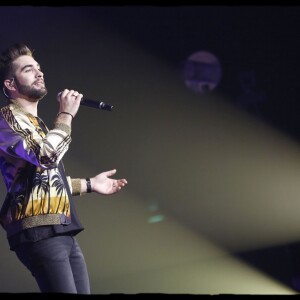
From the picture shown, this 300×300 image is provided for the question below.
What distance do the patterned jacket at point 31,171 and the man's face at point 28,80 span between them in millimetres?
101

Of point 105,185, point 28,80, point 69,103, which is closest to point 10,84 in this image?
point 28,80

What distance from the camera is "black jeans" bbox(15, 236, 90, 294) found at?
5.84 feet

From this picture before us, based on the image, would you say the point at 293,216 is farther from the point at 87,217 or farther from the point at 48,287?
the point at 48,287

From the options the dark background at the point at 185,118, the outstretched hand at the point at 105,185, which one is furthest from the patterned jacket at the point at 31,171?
the dark background at the point at 185,118

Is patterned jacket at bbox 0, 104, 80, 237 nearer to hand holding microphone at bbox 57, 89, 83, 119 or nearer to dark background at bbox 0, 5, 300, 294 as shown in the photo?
hand holding microphone at bbox 57, 89, 83, 119

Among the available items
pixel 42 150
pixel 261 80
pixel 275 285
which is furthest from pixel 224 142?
pixel 42 150

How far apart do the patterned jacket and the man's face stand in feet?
0.33

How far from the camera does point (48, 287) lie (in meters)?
1.79

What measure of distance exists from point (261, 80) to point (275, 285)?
3.36 feet

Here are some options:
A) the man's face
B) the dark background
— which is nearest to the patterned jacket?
the man's face

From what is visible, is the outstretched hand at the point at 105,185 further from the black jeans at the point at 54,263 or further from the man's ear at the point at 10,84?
the man's ear at the point at 10,84

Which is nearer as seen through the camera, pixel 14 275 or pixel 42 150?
pixel 42 150

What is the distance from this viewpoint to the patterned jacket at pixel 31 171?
1856mm

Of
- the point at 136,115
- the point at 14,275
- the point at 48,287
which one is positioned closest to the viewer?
the point at 48,287
